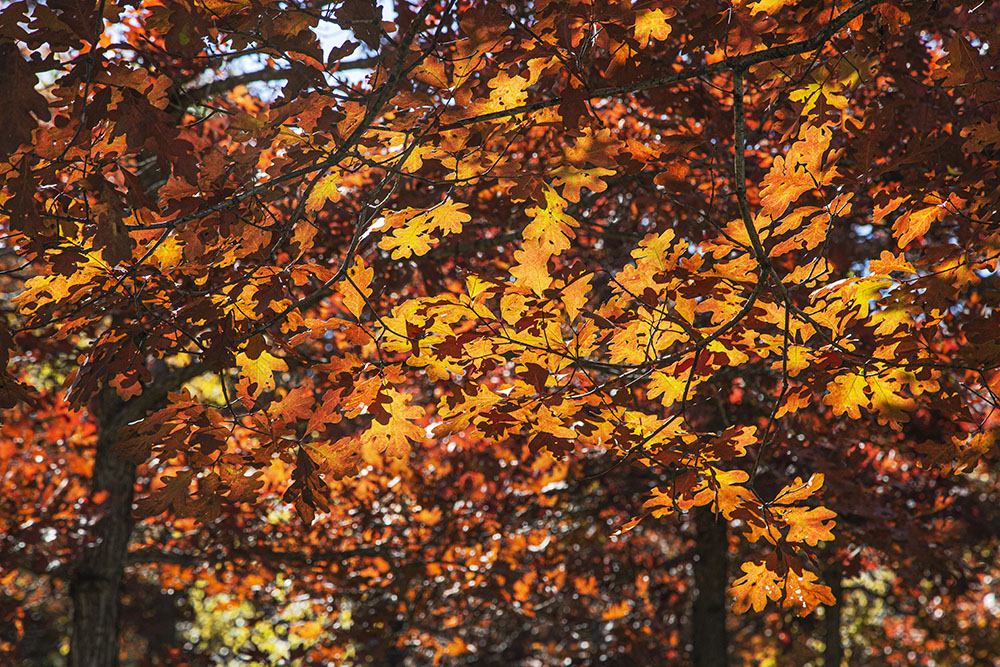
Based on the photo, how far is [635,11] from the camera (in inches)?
81.1

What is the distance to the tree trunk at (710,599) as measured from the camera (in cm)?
666

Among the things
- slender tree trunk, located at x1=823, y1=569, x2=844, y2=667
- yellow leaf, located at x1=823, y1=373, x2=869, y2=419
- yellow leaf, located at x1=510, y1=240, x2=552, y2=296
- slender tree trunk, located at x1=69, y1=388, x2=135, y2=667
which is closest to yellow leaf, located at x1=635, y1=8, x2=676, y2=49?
yellow leaf, located at x1=510, y1=240, x2=552, y2=296

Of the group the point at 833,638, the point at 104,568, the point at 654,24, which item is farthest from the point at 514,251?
the point at 833,638

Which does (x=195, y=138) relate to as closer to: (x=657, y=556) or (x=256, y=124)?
(x=256, y=124)

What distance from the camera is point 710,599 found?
6801 millimetres

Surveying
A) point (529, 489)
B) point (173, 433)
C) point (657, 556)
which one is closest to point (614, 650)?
point (657, 556)

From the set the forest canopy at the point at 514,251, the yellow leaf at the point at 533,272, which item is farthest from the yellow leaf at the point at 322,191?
the yellow leaf at the point at 533,272

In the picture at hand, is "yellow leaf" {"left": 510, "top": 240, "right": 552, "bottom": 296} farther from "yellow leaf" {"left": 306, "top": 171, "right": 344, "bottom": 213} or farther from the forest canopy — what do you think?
"yellow leaf" {"left": 306, "top": 171, "right": 344, "bottom": 213}

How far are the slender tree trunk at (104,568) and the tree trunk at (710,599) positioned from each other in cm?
455

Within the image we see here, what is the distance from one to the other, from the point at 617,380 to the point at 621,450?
0.30m

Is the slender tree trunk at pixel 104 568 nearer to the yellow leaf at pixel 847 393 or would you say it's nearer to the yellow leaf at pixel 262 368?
the yellow leaf at pixel 262 368

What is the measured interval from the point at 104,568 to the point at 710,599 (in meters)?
4.86

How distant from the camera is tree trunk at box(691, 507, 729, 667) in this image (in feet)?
21.9

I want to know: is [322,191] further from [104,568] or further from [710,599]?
[710,599]
